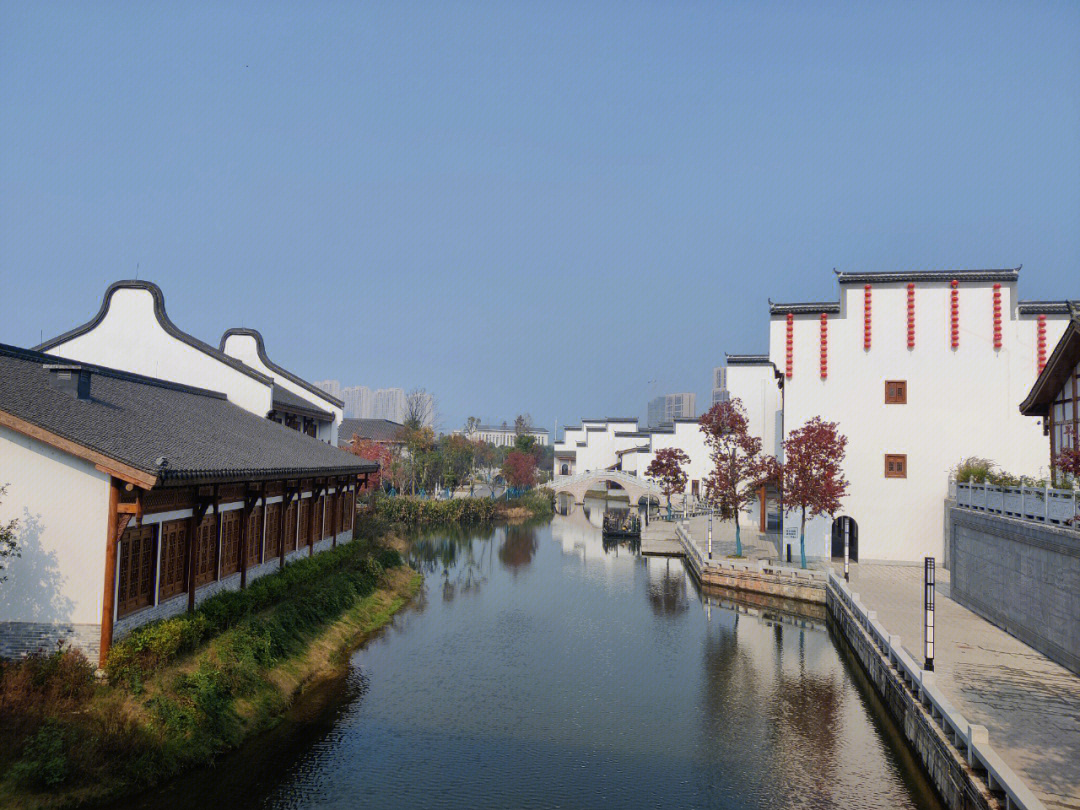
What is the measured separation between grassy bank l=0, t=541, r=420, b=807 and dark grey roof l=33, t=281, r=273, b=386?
35.3 feet

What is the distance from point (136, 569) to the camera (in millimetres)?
12656

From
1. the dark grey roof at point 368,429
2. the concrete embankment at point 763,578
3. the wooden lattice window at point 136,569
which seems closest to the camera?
the wooden lattice window at point 136,569

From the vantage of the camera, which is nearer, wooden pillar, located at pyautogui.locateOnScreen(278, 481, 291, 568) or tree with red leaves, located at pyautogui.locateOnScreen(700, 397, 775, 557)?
wooden pillar, located at pyautogui.locateOnScreen(278, 481, 291, 568)

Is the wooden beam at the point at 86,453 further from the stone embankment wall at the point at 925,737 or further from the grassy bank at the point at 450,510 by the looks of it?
the grassy bank at the point at 450,510

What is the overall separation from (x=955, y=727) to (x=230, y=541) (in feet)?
44.8

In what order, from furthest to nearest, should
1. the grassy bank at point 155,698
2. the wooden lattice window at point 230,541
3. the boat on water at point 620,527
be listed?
the boat on water at point 620,527 < the wooden lattice window at point 230,541 < the grassy bank at point 155,698

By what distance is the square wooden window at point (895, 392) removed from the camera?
97.4 ft

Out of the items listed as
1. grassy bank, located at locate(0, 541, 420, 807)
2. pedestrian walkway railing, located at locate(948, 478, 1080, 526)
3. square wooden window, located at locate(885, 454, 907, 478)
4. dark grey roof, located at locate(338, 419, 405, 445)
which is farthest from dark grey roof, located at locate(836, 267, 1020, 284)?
dark grey roof, located at locate(338, 419, 405, 445)

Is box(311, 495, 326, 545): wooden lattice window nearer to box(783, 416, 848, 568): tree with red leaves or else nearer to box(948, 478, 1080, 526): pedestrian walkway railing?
box(783, 416, 848, 568): tree with red leaves

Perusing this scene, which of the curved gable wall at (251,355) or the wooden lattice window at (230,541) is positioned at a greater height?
the curved gable wall at (251,355)

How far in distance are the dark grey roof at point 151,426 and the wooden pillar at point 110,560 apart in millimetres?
618

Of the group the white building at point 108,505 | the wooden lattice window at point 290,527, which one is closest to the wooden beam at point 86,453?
the white building at point 108,505

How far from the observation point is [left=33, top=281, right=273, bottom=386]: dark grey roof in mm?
25859

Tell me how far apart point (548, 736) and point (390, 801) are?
3590 mm
